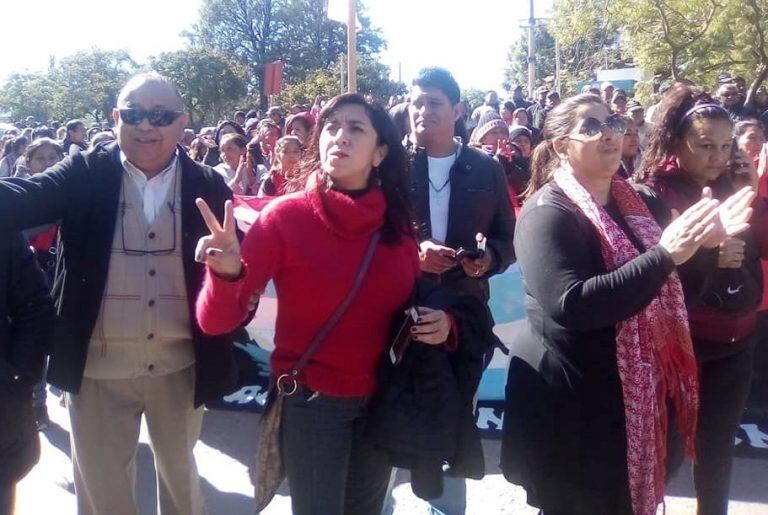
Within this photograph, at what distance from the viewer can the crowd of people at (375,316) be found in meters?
2.36

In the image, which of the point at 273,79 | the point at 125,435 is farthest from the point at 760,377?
the point at 273,79

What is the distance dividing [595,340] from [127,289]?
1.65 metres

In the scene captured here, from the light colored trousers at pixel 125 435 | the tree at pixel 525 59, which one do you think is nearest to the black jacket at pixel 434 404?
the light colored trousers at pixel 125 435

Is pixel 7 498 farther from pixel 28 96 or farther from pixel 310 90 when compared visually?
pixel 28 96

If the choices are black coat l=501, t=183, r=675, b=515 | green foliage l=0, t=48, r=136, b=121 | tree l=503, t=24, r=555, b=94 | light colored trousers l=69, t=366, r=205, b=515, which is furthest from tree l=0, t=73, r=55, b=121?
black coat l=501, t=183, r=675, b=515

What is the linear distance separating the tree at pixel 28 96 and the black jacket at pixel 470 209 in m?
39.0

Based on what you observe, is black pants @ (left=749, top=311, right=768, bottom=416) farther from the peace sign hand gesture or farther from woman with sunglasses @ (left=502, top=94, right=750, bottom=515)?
the peace sign hand gesture

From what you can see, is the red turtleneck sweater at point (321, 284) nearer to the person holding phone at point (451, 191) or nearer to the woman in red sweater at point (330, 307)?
the woman in red sweater at point (330, 307)

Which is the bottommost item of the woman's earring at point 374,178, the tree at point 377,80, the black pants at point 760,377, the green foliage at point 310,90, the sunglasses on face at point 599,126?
the black pants at point 760,377

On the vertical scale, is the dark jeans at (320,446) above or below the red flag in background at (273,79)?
below

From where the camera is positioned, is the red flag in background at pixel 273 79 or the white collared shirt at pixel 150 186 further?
the red flag in background at pixel 273 79

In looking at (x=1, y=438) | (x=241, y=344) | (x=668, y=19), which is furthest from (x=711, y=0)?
(x=1, y=438)

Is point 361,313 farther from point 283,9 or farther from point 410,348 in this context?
point 283,9

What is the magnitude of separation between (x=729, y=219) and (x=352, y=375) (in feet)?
4.33
